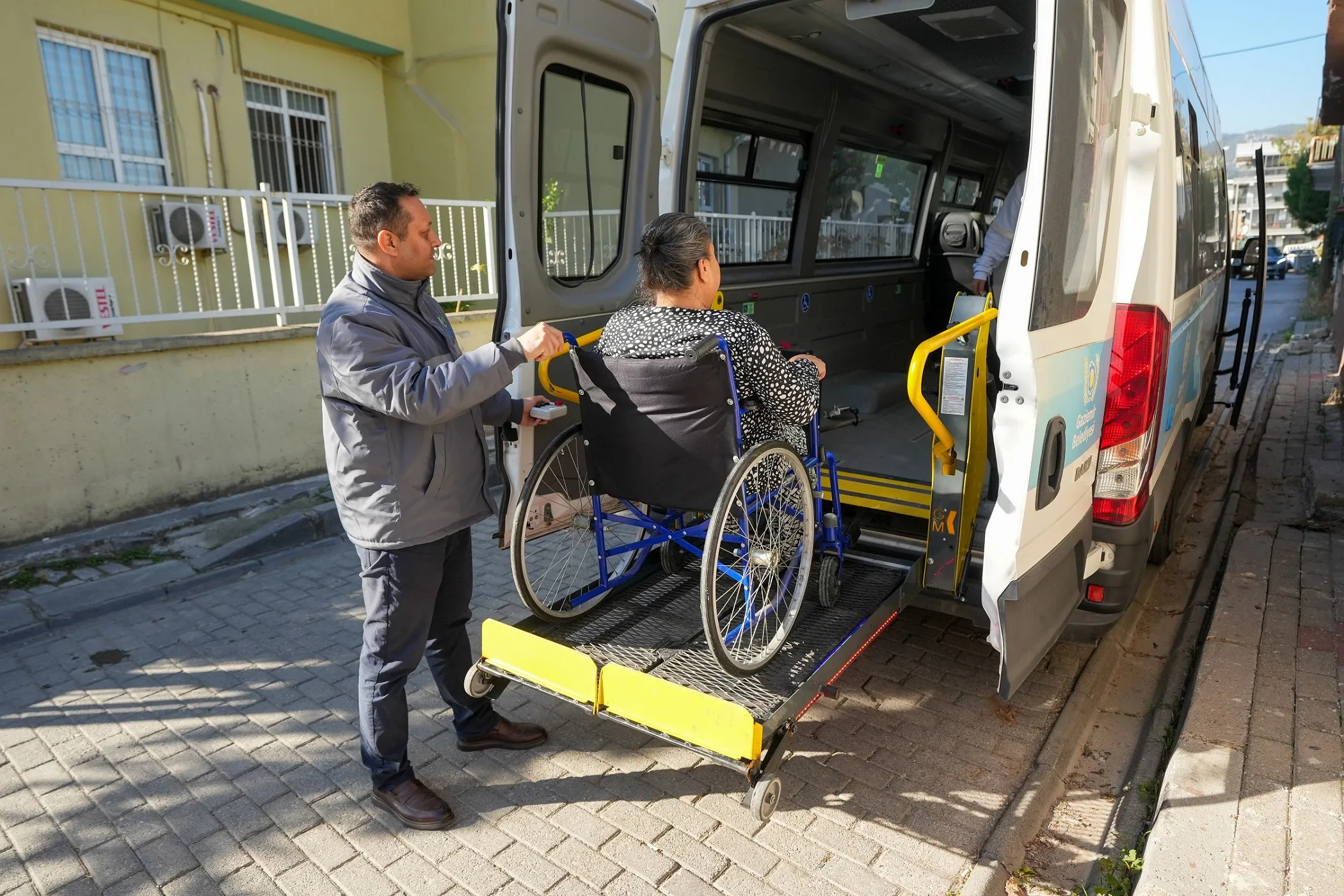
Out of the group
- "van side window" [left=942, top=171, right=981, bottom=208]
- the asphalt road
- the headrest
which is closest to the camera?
the headrest

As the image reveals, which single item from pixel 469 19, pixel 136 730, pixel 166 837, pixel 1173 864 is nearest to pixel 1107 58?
pixel 1173 864

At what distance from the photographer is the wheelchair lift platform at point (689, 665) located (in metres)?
2.42

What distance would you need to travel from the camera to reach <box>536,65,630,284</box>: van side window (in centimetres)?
352

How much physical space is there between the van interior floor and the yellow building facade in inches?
150

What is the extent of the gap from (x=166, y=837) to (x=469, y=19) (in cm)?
910

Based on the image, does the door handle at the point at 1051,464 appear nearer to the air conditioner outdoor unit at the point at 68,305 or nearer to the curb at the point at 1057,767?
the curb at the point at 1057,767

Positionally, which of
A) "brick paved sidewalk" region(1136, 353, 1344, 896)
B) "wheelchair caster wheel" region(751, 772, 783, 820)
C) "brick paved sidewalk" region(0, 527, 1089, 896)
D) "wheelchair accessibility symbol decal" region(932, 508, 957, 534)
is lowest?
"brick paved sidewalk" region(0, 527, 1089, 896)

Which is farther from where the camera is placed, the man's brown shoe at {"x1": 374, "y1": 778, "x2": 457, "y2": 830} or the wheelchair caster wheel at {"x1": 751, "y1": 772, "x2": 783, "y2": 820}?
the man's brown shoe at {"x1": 374, "y1": 778, "x2": 457, "y2": 830}

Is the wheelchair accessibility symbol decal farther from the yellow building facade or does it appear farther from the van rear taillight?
the yellow building facade

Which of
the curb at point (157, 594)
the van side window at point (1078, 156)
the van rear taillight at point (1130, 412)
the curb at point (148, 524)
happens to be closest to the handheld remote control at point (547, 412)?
the van side window at point (1078, 156)

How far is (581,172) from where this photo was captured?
3738 mm

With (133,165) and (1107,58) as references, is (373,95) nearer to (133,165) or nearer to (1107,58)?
(133,165)

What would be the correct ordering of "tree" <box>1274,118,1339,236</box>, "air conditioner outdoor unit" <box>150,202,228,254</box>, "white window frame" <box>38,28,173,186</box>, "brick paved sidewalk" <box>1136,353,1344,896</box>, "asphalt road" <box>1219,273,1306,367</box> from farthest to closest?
"tree" <box>1274,118,1339,236</box> < "asphalt road" <box>1219,273,1306,367</box> < "white window frame" <box>38,28,173,186</box> < "air conditioner outdoor unit" <box>150,202,228,254</box> < "brick paved sidewalk" <box>1136,353,1344,896</box>

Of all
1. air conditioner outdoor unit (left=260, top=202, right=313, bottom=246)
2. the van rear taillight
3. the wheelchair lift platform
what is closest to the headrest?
the van rear taillight
